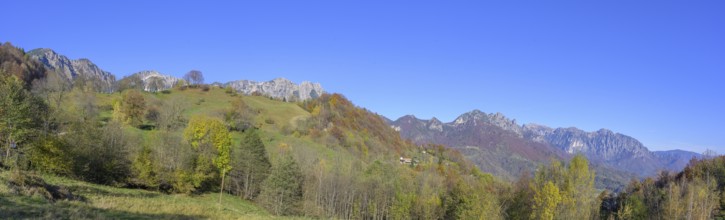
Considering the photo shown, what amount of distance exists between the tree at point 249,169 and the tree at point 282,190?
15.8 ft

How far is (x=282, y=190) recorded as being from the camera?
65.1 metres

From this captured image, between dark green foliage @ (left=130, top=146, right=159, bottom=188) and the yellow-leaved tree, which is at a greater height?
the yellow-leaved tree

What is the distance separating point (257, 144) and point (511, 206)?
169 ft

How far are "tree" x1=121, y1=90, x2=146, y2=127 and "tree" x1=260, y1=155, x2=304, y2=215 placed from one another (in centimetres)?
3743

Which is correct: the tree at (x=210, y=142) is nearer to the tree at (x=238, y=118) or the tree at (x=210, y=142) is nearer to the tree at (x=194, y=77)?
the tree at (x=238, y=118)

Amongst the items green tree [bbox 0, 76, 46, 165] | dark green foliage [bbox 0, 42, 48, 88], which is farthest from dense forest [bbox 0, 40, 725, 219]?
dark green foliage [bbox 0, 42, 48, 88]

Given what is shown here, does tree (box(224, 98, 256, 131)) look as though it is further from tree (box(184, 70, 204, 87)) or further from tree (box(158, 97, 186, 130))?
tree (box(184, 70, 204, 87))

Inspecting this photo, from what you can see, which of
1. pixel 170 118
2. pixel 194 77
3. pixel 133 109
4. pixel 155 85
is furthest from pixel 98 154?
pixel 194 77

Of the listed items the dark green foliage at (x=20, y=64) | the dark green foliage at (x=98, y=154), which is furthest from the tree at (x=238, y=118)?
the dark green foliage at (x=20, y=64)

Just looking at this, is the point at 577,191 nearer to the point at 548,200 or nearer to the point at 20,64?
the point at 548,200

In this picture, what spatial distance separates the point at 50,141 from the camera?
45906 mm

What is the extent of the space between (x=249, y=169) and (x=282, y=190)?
10.3 m

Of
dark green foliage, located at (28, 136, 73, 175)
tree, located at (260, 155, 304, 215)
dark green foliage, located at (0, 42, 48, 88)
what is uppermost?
dark green foliage, located at (0, 42, 48, 88)

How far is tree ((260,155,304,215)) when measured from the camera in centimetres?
6429
